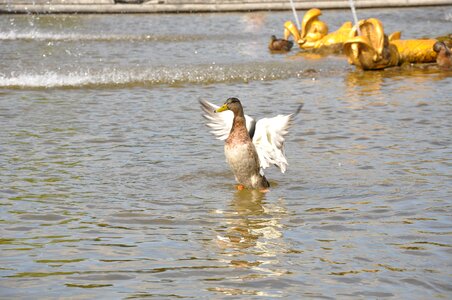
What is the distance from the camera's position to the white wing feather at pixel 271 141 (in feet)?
35.4

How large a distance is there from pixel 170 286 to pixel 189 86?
12.2 m

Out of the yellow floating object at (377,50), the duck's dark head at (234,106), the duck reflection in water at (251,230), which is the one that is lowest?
the duck reflection in water at (251,230)

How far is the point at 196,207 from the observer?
9.80 metres

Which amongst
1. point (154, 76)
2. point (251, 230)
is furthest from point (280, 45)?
point (251, 230)

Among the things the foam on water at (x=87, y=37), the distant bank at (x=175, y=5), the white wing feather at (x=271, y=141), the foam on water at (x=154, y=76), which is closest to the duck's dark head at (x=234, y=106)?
the white wing feather at (x=271, y=141)

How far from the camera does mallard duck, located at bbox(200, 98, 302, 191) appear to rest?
10680 millimetres

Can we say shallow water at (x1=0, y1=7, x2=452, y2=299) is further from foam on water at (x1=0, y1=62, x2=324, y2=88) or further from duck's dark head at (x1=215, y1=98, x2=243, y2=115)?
duck's dark head at (x1=215, y1=98, x2=243, y2=115)

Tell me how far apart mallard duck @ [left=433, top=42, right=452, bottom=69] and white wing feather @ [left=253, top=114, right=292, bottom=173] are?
1063 centimetres

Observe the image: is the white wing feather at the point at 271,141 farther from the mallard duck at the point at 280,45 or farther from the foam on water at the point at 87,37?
the foam on water at the point at 87,37

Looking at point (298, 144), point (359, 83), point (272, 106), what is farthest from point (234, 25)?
point (298, 144)

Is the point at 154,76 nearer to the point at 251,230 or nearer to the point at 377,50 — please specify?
the point at 377,50

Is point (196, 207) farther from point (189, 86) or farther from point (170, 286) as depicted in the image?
point (189, 86)

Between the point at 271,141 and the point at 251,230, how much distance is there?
219 cm

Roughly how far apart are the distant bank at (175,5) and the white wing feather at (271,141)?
3093 centimetres
